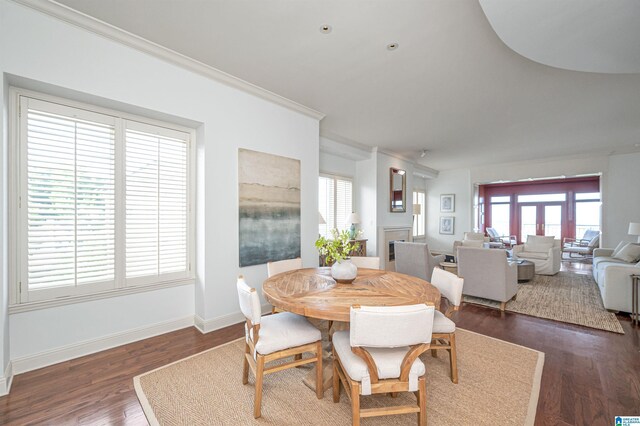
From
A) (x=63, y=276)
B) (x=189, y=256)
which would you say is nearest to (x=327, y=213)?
(x=189, y=256)

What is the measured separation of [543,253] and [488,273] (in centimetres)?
383

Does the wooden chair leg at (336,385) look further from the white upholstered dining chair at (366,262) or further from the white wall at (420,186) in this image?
the white wall at (420,186)

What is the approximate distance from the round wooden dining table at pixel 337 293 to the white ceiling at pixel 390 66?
2.19 m

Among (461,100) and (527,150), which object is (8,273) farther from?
(527,150)

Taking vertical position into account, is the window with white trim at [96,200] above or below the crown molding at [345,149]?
below

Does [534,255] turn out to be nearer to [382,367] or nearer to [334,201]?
[334,201]

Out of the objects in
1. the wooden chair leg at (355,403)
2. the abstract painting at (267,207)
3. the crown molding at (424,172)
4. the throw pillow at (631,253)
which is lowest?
the wooden chair leg at (355,403)

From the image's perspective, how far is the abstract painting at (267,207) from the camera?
334 cm

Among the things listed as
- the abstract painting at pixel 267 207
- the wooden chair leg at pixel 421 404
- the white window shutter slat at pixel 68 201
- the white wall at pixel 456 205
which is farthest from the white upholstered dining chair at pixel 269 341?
the white wall at pixel 456 205

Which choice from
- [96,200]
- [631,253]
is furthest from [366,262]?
[631,253]

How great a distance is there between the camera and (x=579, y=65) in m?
2.31

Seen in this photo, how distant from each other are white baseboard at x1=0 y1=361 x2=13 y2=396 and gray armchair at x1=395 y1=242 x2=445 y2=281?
4727mm

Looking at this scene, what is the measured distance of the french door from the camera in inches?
392

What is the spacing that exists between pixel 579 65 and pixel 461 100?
1.51m
